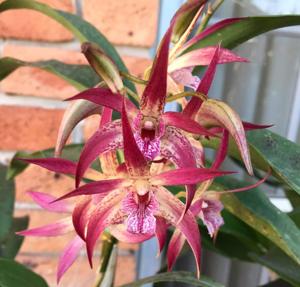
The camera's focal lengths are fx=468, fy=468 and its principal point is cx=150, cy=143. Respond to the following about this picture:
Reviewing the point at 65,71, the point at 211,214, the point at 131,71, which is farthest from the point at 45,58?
the point at 211,214

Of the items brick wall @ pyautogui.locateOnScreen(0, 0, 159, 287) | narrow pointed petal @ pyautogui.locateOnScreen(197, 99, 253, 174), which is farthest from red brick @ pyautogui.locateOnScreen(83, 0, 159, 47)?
narrow pointed petal @ pyautogui.locateOnScreen(197, 99, 253, 174)

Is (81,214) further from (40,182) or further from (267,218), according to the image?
(40,182)

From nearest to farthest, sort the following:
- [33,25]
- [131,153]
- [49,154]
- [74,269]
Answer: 1. [131,153]
2. [49,154]
3. [33,25]
4. [74,269]

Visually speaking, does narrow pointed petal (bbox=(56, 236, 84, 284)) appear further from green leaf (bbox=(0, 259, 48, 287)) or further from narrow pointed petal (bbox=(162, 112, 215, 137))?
narrow pointed petal (bbox=(162, 112, 215, 137))

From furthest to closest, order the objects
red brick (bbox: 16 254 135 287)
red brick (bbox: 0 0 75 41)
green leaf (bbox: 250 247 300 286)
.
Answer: red brick (bbox: 16 254 135 287) → red brick (bbox: 0 0 75 41) → green leaf (bbox: 250 247 300 286)

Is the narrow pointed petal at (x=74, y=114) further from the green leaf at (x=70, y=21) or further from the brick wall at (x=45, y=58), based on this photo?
the brick wall at (x=45, y=58)

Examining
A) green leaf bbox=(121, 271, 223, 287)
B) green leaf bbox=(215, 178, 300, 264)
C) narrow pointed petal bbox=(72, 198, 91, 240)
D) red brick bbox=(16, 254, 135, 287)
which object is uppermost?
narrow pointed petal bbox=(72, 198, 91, 240)

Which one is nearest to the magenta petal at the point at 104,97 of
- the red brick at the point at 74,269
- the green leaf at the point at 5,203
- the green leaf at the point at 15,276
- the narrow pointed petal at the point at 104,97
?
the narrow pointed petal at the point at 104,97

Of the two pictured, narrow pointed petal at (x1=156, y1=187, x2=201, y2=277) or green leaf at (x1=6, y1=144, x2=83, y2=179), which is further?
green leaf at (x1=6, y1=144, x2=83, y2=179)
